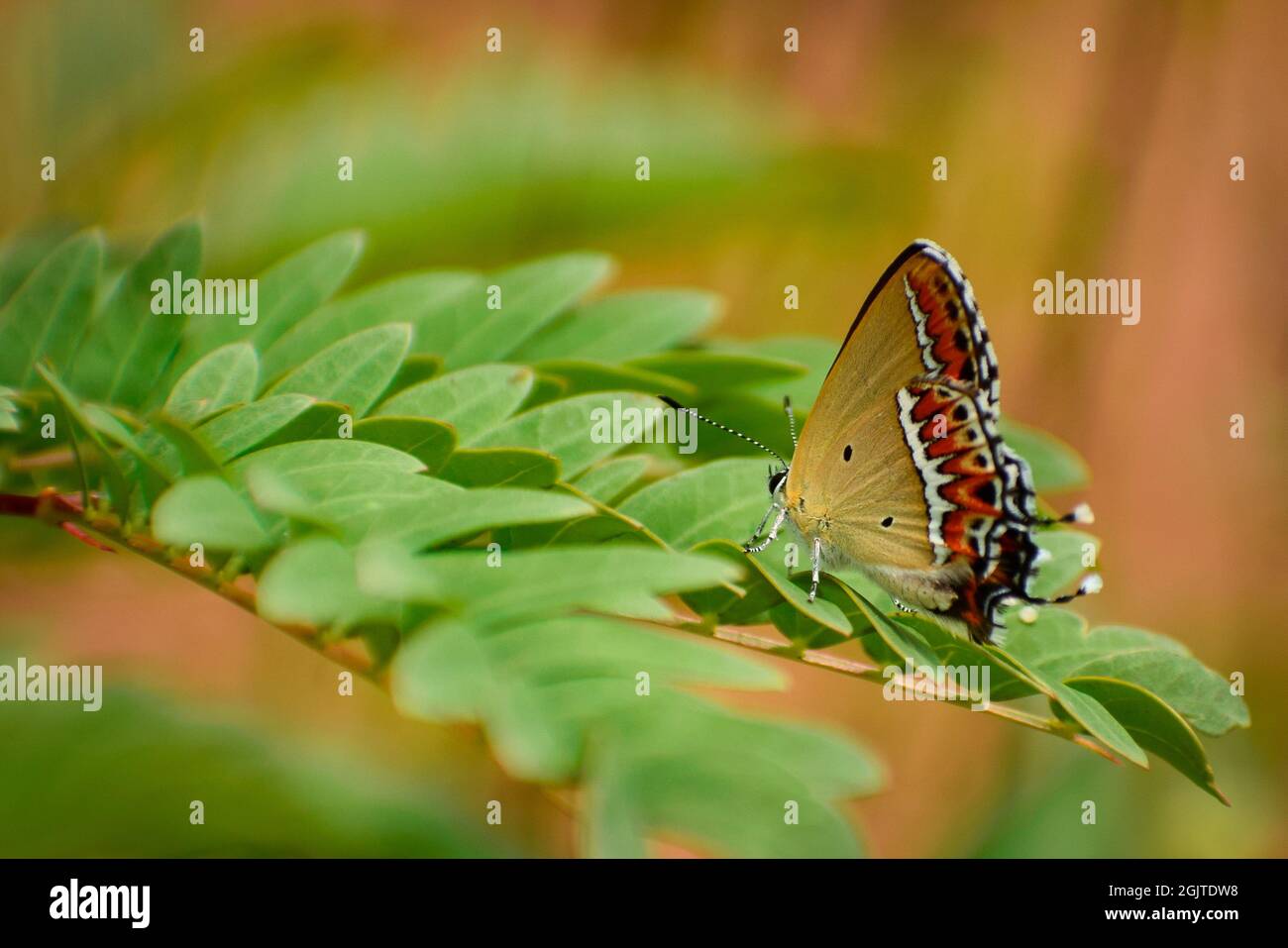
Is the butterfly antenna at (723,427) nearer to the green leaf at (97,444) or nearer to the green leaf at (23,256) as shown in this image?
the green leaf at (97,444)

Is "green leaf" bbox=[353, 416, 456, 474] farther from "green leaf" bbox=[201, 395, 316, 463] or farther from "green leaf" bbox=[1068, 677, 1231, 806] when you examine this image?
"green leaf" bbox=[1068, 677, 1231, 806]

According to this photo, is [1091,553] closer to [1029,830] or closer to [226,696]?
[1029,830]

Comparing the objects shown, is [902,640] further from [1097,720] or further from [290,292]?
[290,292]

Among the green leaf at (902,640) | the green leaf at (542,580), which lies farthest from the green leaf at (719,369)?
the green leaf at (542,580)

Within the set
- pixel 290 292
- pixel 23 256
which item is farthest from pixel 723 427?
pixel 23 256

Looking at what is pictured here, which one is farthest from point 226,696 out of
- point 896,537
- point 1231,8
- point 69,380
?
point 1231,8

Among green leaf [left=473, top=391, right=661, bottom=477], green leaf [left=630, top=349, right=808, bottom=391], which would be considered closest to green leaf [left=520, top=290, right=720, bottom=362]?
green leaf [left=630, top=349, right=808, bottom=391]
